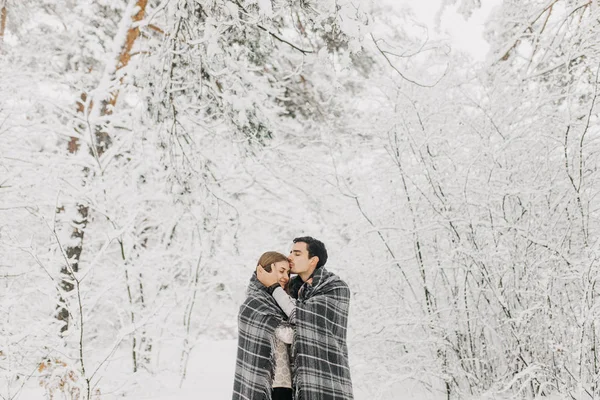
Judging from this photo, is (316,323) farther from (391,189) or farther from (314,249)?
(391,189)

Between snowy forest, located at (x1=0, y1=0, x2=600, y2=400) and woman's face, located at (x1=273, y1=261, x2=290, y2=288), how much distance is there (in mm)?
1193

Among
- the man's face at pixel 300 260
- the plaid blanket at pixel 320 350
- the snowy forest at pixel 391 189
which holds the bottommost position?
the plaid blanket at pixel 320 350

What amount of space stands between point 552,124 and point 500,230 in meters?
1.07

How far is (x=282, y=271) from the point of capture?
2.79m

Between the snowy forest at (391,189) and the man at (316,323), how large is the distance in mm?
1159

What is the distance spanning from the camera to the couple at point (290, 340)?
2.57 meters

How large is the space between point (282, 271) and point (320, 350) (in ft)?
1.59

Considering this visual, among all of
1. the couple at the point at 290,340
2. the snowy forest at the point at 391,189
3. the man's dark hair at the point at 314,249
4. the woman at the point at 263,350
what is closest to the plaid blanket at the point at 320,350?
the couple at the point at 290,340

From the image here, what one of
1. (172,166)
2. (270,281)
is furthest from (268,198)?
(270,281)

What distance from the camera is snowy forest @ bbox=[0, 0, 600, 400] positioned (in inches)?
139

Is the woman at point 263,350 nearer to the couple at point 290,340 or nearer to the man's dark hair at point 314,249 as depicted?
the couple at point 290,340

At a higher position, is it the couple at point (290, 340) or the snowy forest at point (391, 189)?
the snowy forest at point (391, 189)

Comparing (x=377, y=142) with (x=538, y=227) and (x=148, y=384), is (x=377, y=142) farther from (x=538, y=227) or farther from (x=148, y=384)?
(x=148, y=384)

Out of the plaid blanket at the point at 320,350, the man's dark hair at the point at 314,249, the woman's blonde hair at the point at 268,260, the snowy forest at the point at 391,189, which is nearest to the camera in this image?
the plaid blanket at the point at 320,350
